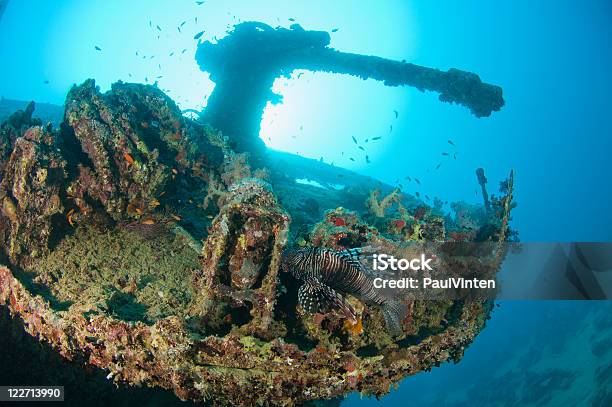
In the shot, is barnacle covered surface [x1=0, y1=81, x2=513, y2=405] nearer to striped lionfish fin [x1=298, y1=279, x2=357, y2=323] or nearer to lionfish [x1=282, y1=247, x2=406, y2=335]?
lionfish [x1=282, y1=247, x2=406, y2=335]

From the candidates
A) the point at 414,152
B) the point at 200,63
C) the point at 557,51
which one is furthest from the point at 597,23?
the point at 200,63

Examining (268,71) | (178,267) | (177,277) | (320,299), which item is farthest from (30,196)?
(268,71)

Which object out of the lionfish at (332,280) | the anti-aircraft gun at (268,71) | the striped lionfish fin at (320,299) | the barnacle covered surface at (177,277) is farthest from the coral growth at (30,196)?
the anti-aircraft gun at (268,71)

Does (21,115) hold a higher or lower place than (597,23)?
lower

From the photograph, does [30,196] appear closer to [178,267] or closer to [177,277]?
[178,267]

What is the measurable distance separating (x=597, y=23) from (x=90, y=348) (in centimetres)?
15037

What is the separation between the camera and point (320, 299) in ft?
12.0

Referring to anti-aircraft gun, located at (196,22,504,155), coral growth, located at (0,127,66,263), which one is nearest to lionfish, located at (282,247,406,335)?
coral growth, located at (0,127,66,263)

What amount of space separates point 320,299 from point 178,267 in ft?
8.19

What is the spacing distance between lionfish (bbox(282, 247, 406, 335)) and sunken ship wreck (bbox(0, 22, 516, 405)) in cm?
22

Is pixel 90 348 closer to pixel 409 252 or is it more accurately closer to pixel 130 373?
pixel 130 373

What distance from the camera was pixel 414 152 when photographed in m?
153

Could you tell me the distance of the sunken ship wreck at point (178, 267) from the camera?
3.59 m

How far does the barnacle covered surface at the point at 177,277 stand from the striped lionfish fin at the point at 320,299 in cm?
41
